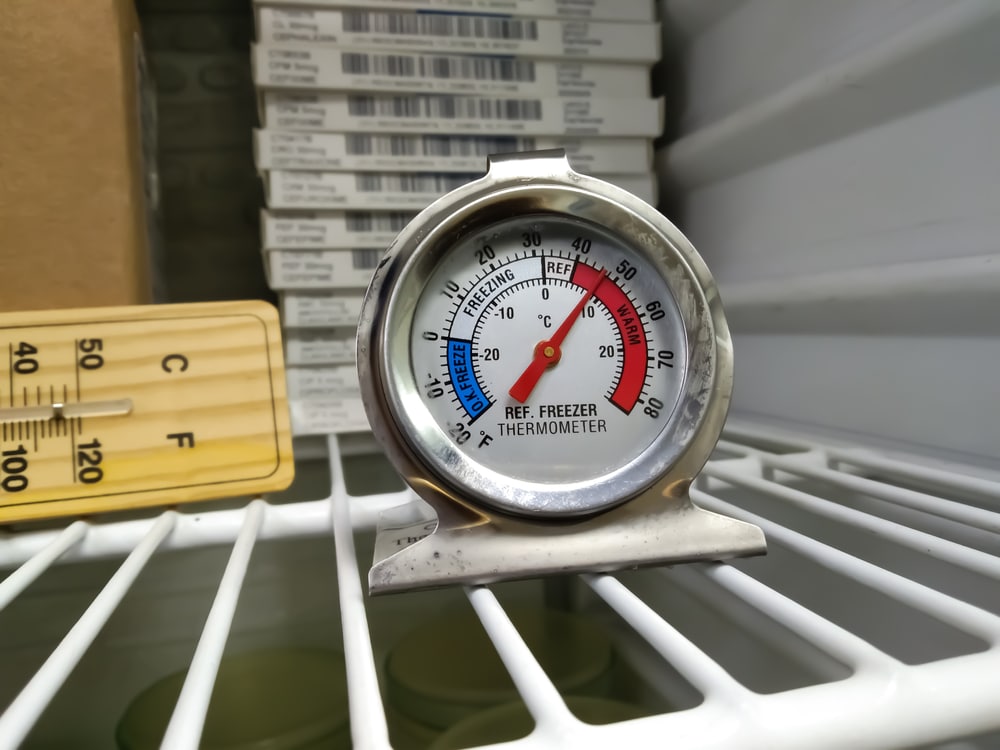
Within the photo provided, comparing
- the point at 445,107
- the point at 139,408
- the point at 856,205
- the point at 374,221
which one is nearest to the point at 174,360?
the point at 139,408

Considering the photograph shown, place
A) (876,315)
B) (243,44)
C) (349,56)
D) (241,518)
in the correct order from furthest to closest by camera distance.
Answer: (243,44), (349,56), (876,315), (241,518)

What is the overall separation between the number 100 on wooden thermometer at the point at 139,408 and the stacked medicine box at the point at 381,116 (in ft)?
0.69

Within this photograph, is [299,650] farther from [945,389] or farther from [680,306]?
[945,389]

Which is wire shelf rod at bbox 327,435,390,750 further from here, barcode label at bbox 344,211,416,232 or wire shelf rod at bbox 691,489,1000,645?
barcode label at bbox 344,211,416,232

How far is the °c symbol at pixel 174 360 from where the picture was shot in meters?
0.66

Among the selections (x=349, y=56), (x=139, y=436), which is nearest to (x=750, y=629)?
(x=139, y=436)

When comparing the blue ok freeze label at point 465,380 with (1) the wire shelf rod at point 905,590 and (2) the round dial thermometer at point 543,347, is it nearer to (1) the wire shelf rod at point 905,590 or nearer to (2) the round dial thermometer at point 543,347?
(2) the round dial thermometer at point 543,347

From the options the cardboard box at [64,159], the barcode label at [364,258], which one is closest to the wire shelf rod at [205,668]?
the cardboard box at [64,159]

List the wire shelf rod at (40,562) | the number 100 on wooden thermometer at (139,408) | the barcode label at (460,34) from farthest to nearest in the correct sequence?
the barcode label at (460,34) → the number 100 on wooden thermometer at (139,408) → the wire shelf rod at (40,562)

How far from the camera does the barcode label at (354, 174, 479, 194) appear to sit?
90 centimetres

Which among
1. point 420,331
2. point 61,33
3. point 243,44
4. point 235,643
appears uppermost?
point 243,44

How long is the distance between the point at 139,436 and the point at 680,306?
476 millimetres

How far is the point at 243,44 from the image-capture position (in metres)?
1.10

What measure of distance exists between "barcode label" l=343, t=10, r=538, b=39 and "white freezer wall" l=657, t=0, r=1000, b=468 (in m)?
0.25
